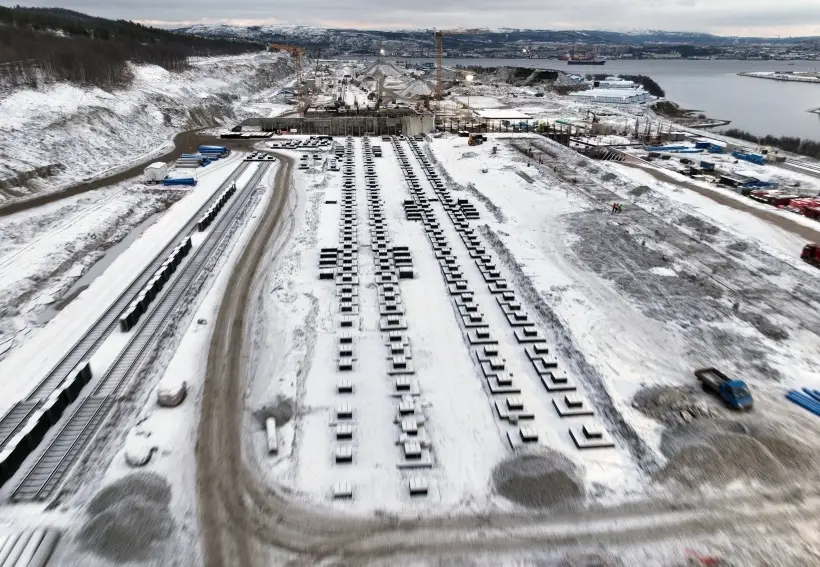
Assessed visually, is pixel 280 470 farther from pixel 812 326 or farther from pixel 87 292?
pixel 812 326

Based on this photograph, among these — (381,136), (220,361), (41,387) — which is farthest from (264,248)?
(381,136)

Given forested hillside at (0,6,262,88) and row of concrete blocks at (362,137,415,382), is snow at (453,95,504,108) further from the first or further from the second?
row of concrete blocks at (362,137,415,382)

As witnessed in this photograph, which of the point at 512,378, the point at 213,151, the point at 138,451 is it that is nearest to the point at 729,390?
the point at 512,378

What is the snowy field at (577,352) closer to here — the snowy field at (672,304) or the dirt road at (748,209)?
the snowy field at (672,304)

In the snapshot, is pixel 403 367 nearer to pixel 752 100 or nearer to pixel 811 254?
pixel 811 254

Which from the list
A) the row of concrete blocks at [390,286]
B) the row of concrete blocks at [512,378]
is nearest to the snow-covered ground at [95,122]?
the row of concrete blocks at [390,286]

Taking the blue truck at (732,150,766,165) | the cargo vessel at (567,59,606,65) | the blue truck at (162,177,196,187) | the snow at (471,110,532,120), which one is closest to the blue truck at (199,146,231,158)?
the blue truck at (162,177,196,187)
